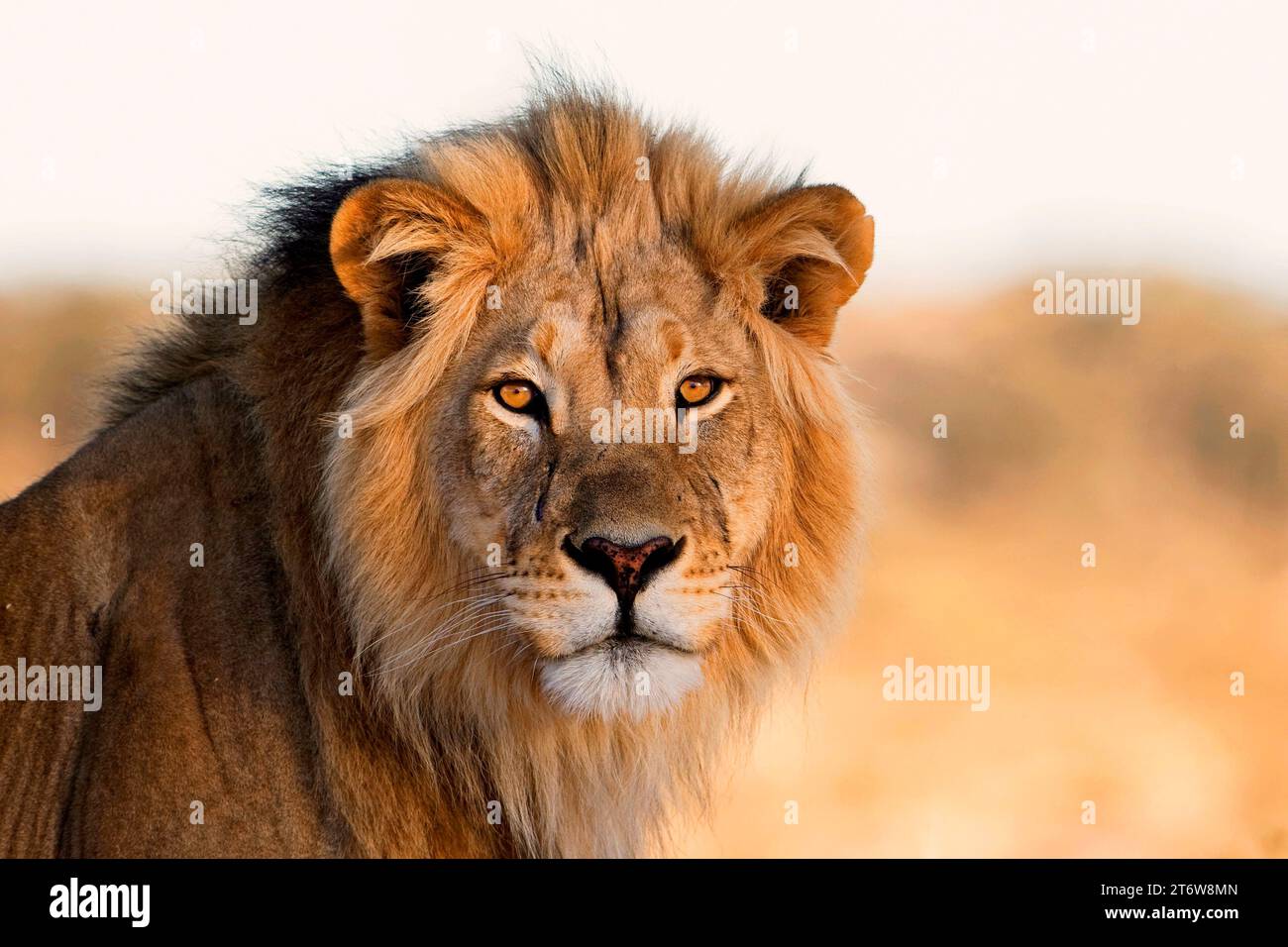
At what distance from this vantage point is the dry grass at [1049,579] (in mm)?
14516

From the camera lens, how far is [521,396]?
4469mm

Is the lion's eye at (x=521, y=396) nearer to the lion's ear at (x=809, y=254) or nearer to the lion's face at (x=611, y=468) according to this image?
the lion's face at (x=611, y=468)

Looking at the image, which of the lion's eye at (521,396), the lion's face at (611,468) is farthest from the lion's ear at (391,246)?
the lion's eye at (521,396)

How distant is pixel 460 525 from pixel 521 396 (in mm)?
410

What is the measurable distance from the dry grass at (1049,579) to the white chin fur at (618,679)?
18.2 feet

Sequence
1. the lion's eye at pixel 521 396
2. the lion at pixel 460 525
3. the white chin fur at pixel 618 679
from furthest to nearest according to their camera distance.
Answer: the lion's eye at pixel 521 396 < the lion at pixel 460 525 < the white chin fur at pixel 618 679

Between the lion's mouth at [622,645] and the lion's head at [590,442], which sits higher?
the lion's head at [590,442]

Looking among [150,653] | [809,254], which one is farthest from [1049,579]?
[150,653]

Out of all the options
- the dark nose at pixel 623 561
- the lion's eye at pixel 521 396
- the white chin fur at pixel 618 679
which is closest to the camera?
the dark nose at pixel 623 561

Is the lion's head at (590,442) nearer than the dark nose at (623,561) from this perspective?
No

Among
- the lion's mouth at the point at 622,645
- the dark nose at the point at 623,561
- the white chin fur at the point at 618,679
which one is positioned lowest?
the white chin fur at the point at 618,679

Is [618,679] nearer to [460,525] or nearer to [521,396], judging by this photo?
[460,525]

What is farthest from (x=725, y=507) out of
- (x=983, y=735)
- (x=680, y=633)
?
(x=983, y=735)
